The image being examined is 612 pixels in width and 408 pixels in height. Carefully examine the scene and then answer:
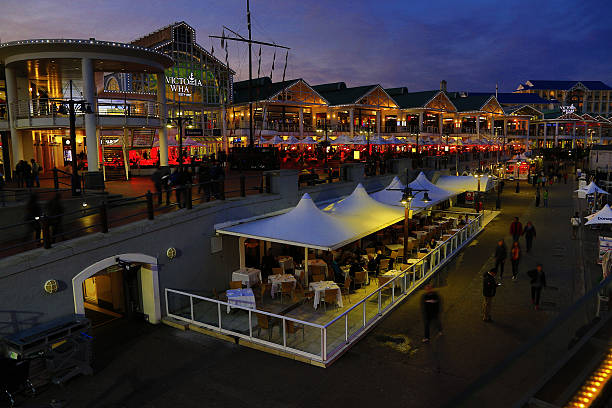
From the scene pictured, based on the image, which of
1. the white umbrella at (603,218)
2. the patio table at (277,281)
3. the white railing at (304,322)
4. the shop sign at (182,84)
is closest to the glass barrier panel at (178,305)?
the white railing at (304,322)

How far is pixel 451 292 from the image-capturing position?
1349 cm

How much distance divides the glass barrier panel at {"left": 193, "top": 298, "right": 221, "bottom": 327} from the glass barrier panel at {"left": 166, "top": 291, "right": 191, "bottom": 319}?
26 cm

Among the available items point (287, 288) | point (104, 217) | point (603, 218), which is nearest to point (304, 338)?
point (287, 288)

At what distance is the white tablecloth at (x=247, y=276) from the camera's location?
13102mm

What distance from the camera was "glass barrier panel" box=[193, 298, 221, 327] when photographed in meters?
11.4

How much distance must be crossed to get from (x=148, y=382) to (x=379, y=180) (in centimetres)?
1890

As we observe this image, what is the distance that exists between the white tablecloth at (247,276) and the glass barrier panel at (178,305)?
1.64 metres

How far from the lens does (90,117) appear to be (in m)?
17.5

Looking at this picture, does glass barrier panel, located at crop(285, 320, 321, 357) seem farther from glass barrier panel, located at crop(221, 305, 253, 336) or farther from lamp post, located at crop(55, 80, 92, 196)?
lamp post, located at crop(55, 80, 92, 196)

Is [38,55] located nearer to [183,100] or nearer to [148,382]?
[148,382]

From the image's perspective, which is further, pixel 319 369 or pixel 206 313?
pixel 206 313

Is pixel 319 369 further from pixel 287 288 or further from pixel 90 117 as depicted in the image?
pixel 90 117

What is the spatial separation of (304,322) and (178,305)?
16.5ft

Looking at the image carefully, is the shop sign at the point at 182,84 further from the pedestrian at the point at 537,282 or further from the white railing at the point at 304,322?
the pedestrian at the point at 537,282
